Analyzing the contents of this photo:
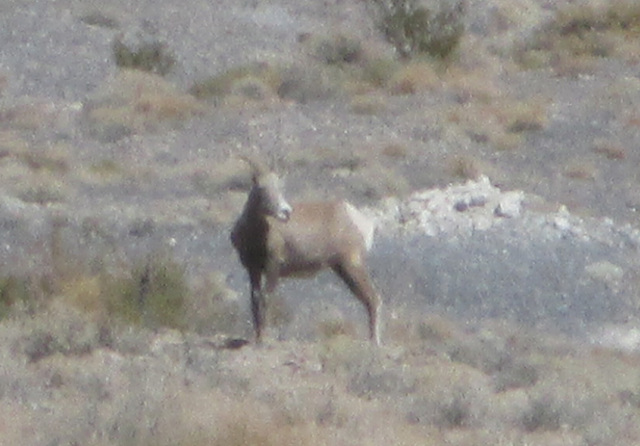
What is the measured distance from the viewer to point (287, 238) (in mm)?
11727

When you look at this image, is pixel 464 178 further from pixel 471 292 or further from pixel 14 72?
pixel 14 72

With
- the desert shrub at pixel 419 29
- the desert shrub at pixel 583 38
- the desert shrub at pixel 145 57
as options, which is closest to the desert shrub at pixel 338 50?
the desert shrub at pixel 419 29

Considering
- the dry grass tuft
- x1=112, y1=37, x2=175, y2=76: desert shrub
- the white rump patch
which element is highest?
the white rump patch

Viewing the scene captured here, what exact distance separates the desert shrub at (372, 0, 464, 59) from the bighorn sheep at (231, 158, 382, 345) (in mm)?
22419

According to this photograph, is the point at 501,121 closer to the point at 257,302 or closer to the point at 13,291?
the point at 13,291

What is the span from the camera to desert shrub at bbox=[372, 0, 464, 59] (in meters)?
34.4

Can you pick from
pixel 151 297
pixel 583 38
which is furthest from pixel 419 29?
pixel 151 297

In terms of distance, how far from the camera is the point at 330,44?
35500 millimetres

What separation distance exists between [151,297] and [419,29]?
22340 millimetres

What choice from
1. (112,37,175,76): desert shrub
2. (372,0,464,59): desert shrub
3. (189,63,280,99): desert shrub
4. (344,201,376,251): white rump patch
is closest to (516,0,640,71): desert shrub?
(372,0,464,59): desert shrub

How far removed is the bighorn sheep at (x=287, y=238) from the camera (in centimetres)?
1164

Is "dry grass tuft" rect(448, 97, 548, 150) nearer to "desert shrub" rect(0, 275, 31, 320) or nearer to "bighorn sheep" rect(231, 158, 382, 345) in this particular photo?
"desert shrub" rect(0, 275, 31, 320)

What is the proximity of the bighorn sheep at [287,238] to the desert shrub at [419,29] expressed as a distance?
22419mm

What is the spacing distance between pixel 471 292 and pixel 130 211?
5761 mm
